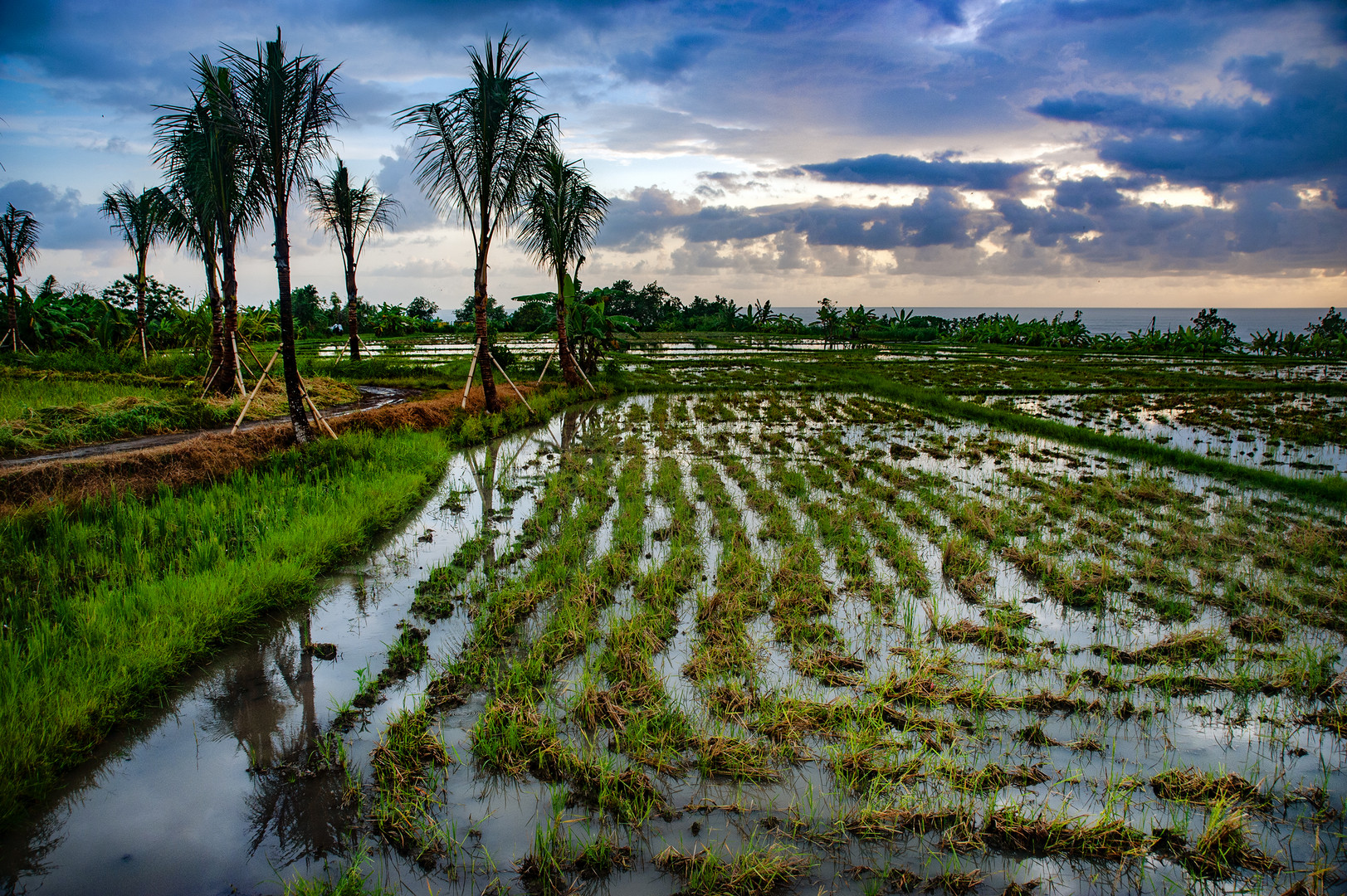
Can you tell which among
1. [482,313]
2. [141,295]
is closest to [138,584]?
[482,313]

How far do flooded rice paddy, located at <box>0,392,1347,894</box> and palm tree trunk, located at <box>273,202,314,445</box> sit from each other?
2.95 m

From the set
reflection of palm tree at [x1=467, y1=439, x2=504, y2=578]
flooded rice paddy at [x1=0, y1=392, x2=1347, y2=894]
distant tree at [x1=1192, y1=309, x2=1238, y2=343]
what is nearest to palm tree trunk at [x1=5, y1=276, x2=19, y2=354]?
reflection of palm tree at [x1=467, y1=439, x2=504, y2=578]

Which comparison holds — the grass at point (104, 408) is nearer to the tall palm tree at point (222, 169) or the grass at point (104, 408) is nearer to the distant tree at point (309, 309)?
the tall palm tree at point (222, 169)

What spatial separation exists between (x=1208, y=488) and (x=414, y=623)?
7.94 metres

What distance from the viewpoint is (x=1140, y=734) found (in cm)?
288

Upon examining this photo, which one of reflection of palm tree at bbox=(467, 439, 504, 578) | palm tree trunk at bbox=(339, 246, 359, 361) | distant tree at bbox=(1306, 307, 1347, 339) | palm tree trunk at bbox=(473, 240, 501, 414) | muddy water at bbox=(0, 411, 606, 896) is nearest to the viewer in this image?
muddy water at bbox=(0, 411, 606, 896)

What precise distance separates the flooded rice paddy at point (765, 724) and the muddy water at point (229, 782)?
1 centimetres

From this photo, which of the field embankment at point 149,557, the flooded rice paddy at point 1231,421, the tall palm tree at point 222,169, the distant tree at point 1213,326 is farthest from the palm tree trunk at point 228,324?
the distant tree at point 1213,326

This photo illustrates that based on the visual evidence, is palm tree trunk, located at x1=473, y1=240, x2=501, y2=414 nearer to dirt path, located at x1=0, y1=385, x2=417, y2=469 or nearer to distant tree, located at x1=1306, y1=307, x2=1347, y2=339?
dirt path, located at x1=0, y1=385, x2=417, y2=469

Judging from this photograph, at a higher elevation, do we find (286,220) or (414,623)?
(286,220)

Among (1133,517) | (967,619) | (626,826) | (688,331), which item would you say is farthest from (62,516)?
(688,331)

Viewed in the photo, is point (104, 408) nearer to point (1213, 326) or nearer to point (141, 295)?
point (141, 295)

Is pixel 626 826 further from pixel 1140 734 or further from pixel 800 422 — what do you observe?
pixel 800 422

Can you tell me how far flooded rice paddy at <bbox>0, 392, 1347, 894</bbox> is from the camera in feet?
7.33
